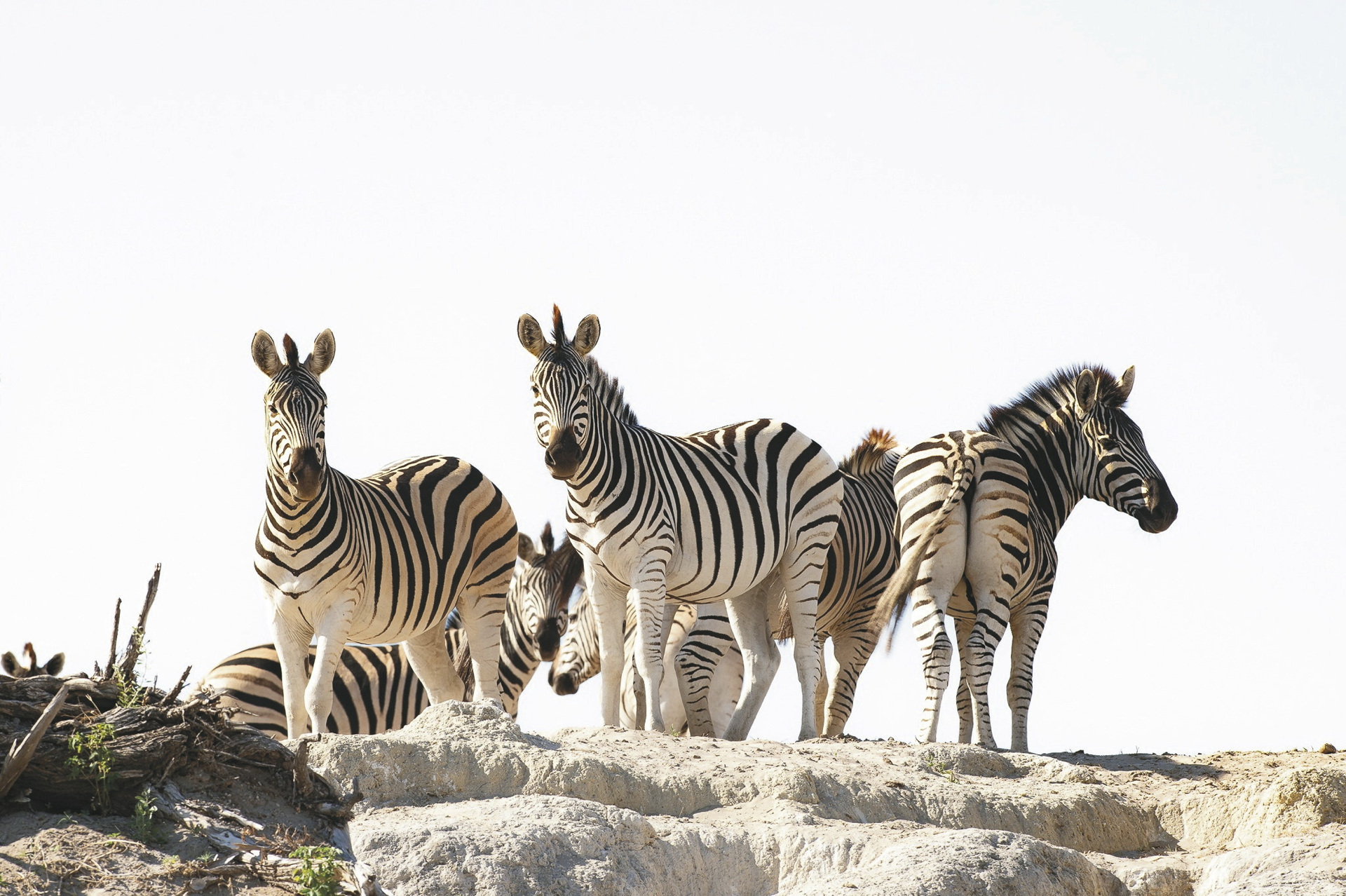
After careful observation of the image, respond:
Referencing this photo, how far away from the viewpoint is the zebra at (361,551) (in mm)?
11977

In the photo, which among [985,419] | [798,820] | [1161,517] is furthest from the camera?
[985,419]

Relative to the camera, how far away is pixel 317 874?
6016mm

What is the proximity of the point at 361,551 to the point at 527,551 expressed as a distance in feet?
21.0

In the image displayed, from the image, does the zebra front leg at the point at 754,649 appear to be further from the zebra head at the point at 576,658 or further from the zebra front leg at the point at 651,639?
the zebra head at the point at 576,658

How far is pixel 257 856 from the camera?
626 cm

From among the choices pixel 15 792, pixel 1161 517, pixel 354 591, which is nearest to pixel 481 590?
pixel 354 591

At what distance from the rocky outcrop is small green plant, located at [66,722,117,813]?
4.59ft

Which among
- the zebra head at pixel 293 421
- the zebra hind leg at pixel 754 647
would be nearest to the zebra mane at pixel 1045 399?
the zebra hind leg at pixel 754 647

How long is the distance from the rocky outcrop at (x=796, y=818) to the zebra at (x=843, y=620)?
9.93 ft

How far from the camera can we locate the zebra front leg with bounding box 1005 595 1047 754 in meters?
13.8

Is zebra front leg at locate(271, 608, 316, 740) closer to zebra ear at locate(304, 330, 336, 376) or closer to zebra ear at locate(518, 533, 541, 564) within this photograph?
zebra ear at locate(304, 330, 336, 376)

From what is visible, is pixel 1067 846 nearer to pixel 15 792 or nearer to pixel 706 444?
pixel 706 444

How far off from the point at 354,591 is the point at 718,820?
4594 millimetres

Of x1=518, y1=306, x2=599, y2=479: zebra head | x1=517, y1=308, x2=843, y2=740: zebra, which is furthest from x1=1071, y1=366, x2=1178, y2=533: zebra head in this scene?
x1=518, y1=306, x2=599, y2=479: zebra head
